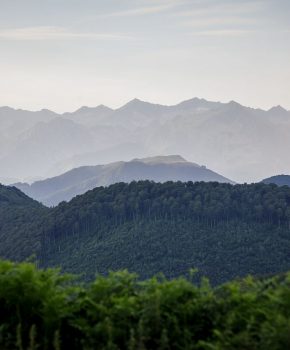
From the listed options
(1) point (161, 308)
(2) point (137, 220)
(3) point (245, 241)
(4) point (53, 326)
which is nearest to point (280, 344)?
(1) point (161, 308)

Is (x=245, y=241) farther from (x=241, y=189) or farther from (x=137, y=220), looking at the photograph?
(x=137, y=220)

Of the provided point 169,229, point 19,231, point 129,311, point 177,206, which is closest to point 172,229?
point 169,229

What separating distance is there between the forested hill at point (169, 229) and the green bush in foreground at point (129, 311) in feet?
473

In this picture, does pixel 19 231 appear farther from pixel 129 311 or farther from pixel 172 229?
pixel 129 311

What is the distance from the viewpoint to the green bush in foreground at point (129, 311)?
1200 cm

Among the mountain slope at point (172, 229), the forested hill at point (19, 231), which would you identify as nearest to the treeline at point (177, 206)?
the mountain slope at point (172, 229)

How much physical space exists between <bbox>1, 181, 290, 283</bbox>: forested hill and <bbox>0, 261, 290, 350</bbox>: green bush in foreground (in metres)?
144

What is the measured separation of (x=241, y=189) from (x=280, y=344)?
17591 centimetres

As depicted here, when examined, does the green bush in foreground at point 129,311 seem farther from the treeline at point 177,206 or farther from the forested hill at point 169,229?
the treeline at point 177,206

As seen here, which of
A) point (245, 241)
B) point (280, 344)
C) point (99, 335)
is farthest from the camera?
point (245, 241)

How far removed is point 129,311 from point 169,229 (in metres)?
167

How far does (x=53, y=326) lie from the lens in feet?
41.6

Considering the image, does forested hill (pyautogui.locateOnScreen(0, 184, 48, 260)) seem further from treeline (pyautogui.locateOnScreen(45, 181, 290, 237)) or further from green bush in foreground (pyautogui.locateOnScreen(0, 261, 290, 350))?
green bush in foreground (pyautogui.locateOnScreen(0, 261, 290, 350))

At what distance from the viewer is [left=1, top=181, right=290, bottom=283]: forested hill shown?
533 ft
